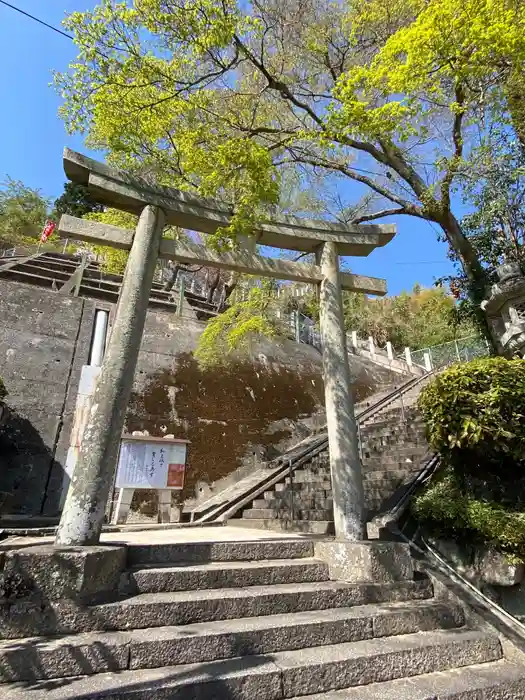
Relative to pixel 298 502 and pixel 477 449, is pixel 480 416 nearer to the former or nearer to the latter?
pixel 477 449

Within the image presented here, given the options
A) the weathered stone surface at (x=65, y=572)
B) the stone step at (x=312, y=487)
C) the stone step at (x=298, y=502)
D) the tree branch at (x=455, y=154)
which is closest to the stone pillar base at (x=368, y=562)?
the weathered stone surface at (x=65, y=572)

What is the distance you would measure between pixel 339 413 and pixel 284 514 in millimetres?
3137

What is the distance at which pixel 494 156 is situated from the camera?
7258 mm

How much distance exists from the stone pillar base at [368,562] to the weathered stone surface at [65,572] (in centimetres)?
209

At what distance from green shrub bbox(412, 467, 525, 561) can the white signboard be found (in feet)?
15.9

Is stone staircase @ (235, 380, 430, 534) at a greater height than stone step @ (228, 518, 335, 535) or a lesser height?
greater

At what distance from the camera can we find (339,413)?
187 inches

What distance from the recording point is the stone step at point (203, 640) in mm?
2404

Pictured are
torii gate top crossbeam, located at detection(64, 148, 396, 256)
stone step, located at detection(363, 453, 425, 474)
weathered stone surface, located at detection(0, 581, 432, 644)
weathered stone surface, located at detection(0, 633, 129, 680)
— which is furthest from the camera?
stone step, located at detection(363, 453, 425, 474)

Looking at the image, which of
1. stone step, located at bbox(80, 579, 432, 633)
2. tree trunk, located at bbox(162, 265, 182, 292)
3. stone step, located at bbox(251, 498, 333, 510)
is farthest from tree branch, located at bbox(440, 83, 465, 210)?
tree trunk, located at bbox(162, 265, 182, 292)

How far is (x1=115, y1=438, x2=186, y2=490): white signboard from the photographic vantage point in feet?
24.7

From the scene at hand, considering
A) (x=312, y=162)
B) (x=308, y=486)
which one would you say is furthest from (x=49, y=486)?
(x=312, y=162)

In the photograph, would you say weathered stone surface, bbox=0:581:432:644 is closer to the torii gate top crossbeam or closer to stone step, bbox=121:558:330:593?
stone step, bbox=121:558:330:593

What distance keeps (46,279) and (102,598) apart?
16.4 meters
